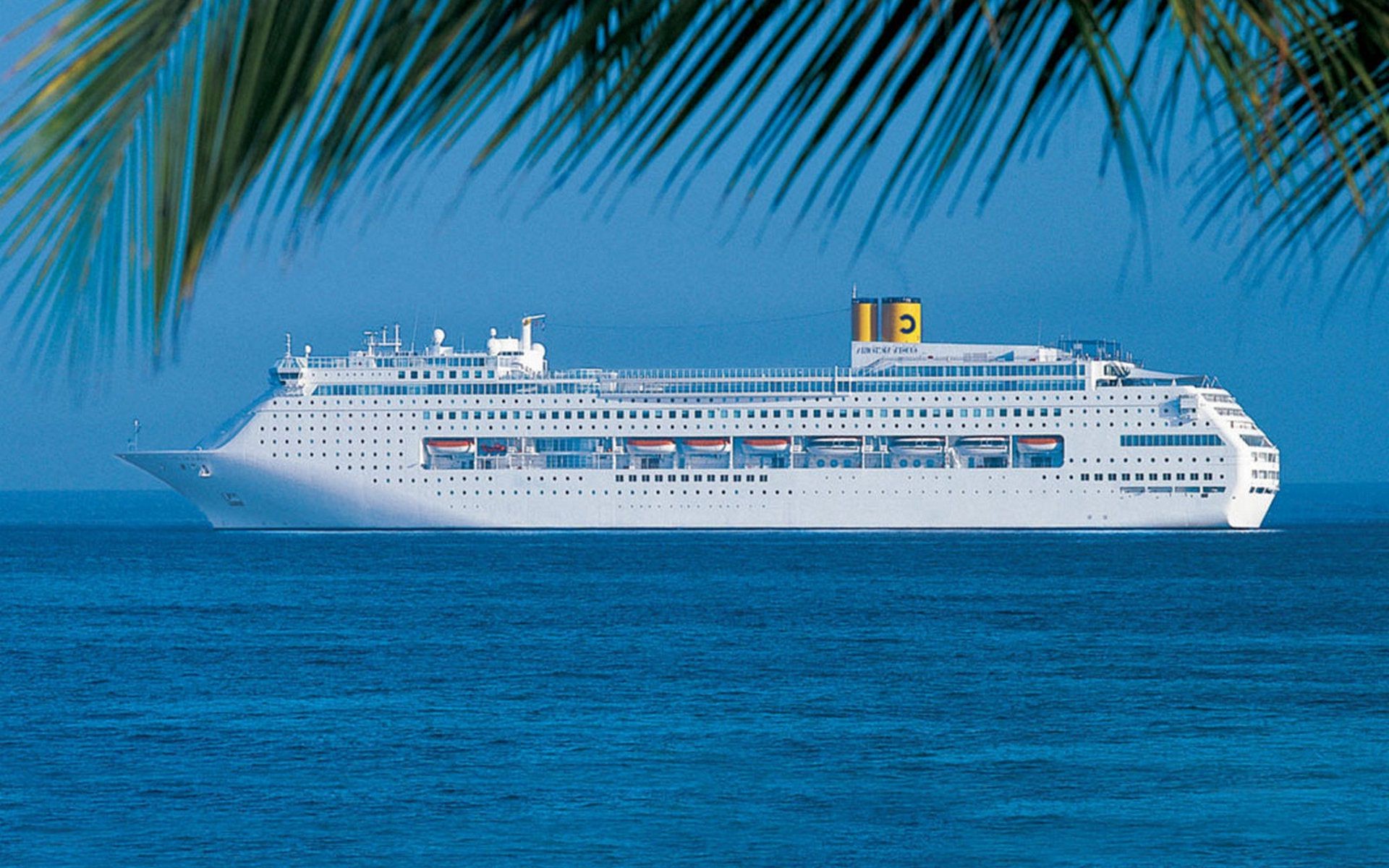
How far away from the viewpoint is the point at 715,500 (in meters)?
52.9

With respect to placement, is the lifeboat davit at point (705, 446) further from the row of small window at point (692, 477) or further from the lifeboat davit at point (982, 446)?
the lifeboat davit at point (982, 446)

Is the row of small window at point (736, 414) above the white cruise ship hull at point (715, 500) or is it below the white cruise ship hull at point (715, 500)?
above

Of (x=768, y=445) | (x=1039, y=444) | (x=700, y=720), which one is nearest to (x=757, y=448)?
(x=768, y=445)

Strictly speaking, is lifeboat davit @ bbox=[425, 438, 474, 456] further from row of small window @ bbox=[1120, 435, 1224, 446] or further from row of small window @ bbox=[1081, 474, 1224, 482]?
row of small window @ bbox=[1120, 435, 1224, 446]

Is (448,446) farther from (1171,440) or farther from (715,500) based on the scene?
(1171,440)

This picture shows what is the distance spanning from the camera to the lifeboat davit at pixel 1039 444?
52.0 meters

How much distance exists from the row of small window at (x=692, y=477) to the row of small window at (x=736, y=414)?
1527 mm

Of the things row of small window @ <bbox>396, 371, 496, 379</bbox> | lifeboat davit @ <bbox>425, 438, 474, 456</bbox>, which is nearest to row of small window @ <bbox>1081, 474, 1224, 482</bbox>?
lifeboat davit @ <bbox>425, 438, 474, 456</bbox>

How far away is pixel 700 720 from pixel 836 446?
3130 centimetres

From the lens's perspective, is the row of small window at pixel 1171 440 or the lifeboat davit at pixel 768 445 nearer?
the row of small window at pixel 1171 440

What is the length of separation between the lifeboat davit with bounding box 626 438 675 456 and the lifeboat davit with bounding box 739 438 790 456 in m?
2.03

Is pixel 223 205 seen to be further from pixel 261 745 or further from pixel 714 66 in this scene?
pixel 261 745

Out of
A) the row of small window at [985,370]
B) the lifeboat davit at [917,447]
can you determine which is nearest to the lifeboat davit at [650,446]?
the lifeboat davit at [917,447]

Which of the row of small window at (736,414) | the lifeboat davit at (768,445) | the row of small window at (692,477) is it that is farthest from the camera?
the lifeboat davit at (768,445)
